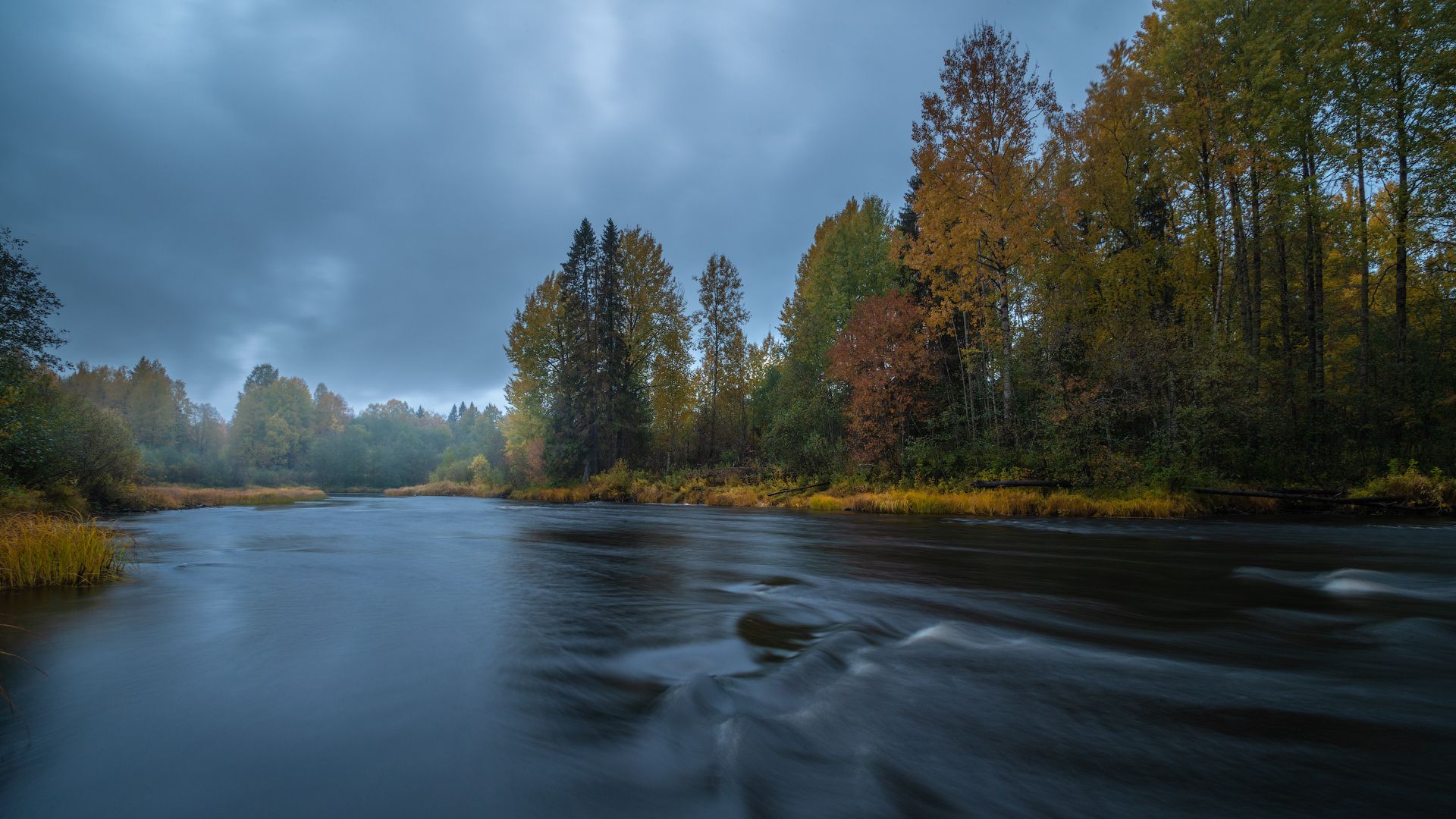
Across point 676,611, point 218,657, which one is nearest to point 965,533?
point 676,611

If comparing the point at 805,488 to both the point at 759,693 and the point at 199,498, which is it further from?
the point at 199,498

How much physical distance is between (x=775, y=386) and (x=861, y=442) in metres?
10.6

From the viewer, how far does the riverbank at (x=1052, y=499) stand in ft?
35.2

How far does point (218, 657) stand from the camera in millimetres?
3805

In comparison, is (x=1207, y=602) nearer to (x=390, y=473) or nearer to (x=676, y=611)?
(x=676, y=611)

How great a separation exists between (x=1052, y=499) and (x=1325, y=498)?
5.00 meters

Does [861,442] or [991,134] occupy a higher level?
[991,134]

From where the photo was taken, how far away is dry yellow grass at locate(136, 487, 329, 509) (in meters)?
24.7

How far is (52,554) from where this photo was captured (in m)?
6.19

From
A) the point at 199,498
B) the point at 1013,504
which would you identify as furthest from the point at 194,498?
the point at 1013,504

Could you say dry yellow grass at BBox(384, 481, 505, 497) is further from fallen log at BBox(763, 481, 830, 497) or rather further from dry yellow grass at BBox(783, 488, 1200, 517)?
dry yellow grass at BBox(783, 488, 1200, 517)

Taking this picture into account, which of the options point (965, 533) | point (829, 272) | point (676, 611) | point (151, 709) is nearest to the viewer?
point (151, 709)

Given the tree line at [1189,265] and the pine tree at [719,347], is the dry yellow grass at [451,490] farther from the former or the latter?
the tree line at [1189,265]

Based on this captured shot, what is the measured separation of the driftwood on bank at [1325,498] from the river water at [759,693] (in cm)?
532
